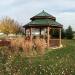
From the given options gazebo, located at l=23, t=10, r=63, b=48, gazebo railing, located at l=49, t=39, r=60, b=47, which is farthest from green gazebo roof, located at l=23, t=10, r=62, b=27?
gazebo railing, located at l=49, t=39, r=60, b=47

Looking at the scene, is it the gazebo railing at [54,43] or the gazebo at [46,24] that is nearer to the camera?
the gazebo railing at [54,43]

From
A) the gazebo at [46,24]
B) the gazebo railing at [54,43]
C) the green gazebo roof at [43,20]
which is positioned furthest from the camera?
the green gazebo roof at [43,20]

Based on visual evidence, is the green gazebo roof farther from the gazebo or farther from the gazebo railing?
→ the gazebo railing

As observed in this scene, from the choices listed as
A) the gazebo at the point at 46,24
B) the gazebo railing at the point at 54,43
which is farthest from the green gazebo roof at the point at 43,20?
the gazebo railing at the point at 54,43

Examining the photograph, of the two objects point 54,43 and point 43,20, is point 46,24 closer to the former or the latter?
point 43,20

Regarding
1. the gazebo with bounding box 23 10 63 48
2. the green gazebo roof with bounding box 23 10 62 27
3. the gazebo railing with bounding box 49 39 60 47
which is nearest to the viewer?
the gazebo railing with bounding box 49 39 60 47

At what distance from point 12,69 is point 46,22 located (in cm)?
2323

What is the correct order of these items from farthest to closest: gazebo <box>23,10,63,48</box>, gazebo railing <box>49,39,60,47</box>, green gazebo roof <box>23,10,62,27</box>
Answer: green gazebo roof <box>23,10,62,27</box> → gazebo <box>23,10,63,48</box> → gazebo railing <box>49,39,60,47</box>

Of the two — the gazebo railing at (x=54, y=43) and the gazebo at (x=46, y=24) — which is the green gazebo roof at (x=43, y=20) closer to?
the gazebo at (x=46, y=24)

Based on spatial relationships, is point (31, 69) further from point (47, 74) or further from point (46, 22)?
point (46, 22)

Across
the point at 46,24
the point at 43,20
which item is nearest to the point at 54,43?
the point at 46,24

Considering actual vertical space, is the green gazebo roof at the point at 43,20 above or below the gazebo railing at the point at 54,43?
above

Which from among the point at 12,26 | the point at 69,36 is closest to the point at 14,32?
the point at 12,26

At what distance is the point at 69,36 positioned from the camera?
5556 centimetres
